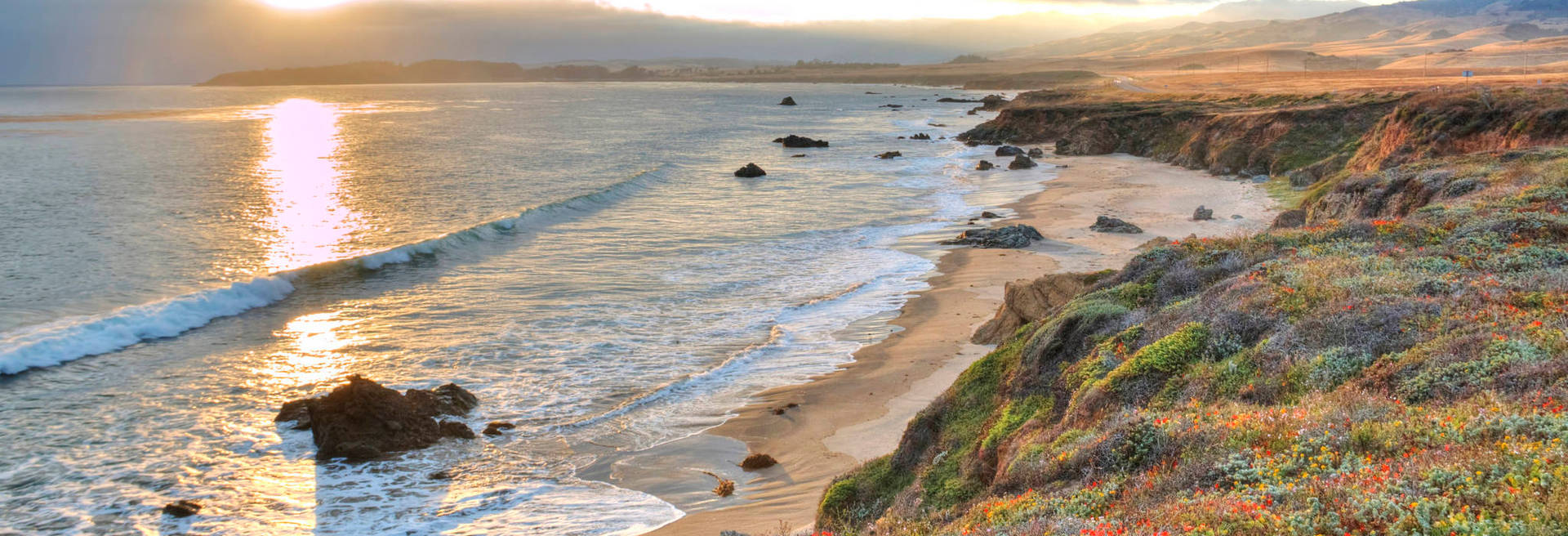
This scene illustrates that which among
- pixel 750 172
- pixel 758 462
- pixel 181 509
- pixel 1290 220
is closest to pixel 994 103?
pixel 750 172

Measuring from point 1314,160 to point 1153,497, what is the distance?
114 feet

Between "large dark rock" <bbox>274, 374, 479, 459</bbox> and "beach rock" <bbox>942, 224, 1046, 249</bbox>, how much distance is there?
14947mm

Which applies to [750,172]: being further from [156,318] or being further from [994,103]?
[994,103]

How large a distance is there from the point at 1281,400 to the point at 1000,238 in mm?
16394

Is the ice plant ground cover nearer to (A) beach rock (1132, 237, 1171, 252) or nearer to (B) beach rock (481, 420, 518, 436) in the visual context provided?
(A) beach rock (1132, 237, 1171, 252)

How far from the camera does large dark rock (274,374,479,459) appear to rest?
37.8 feet

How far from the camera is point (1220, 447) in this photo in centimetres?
623

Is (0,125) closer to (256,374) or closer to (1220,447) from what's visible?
(256,374)

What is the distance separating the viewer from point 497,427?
12.3 metres

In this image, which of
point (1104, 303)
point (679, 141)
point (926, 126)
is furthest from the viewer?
point (926, 126)

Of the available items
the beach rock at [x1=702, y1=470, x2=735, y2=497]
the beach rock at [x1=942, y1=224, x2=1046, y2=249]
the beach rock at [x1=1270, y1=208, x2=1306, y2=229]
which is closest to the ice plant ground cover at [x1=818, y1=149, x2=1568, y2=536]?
the beach rock at [x1=702, y1=470, x2=735, y2=497]

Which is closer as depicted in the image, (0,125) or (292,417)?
(292,417)

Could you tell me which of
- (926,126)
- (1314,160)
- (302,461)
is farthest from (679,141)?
(302,461)

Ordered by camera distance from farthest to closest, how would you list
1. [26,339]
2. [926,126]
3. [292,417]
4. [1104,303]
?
[926,126], [26,339], [292,417], [1104,303]
